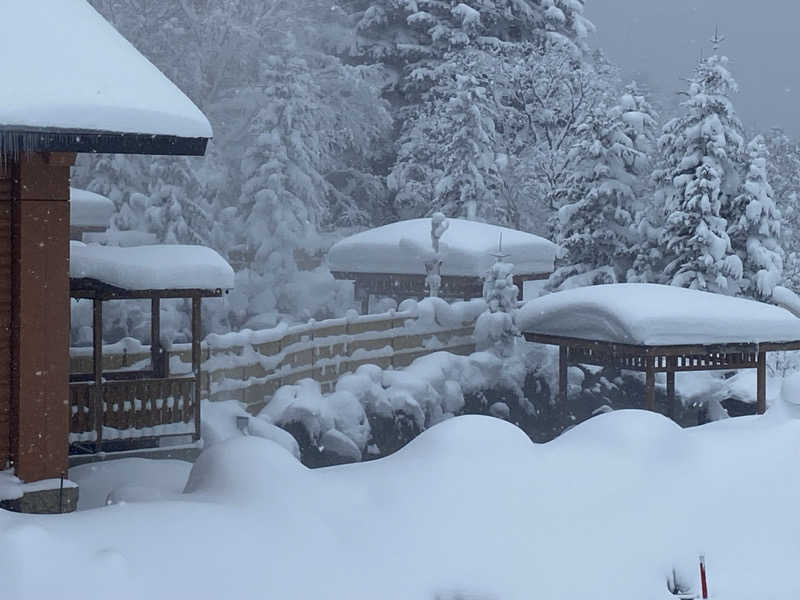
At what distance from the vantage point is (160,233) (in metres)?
28.4

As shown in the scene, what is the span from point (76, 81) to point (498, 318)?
15.6 meters

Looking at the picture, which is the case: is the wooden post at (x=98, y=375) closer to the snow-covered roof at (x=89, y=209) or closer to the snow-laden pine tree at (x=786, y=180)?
the snow-covered roof at (x=89, y=209)

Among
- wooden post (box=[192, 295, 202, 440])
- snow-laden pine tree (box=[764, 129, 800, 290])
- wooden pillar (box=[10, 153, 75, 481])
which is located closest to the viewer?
wooden pillar (box=[10, 153, 75, 481])

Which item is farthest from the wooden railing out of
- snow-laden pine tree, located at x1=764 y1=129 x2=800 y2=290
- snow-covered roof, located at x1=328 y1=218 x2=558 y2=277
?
snow-laden pine tree, located at x1=764 y1=129 x2=800 y2=290

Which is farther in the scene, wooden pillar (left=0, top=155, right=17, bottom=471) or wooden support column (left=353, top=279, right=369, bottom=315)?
wooden support column (left=353, top=279, right=369, bottom=315)

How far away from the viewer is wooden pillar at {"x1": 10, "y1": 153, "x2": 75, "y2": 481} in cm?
905

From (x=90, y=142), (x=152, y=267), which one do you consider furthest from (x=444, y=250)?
(x=90, y=142)

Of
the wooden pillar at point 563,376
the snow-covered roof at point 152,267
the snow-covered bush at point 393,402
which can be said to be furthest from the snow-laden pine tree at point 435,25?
the snow-covered roof at point 152,267

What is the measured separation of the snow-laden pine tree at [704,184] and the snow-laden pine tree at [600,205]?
3.52 feet

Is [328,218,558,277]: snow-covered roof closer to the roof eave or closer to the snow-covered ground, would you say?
the snow-covered ground

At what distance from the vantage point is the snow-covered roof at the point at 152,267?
1330cm

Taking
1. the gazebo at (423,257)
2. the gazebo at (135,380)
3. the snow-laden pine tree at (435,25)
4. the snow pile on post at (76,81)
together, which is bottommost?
the gazebo at (135,380)

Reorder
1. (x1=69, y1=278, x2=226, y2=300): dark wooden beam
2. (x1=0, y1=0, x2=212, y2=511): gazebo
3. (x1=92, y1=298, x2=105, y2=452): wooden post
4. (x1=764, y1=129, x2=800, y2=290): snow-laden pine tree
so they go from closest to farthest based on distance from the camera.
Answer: (x1=0, y1=0, x2=212, y2=511): gazebo
(x1=69, y1=278, x2=226, y2=300): dark wooden beam
(x1=92, y1=298, x2=105, y2=452): wooden post
(x1=764, y1=129, x2=800, y2=290): snow-laden pine tree

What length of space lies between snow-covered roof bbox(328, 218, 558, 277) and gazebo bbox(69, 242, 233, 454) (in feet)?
41.5
